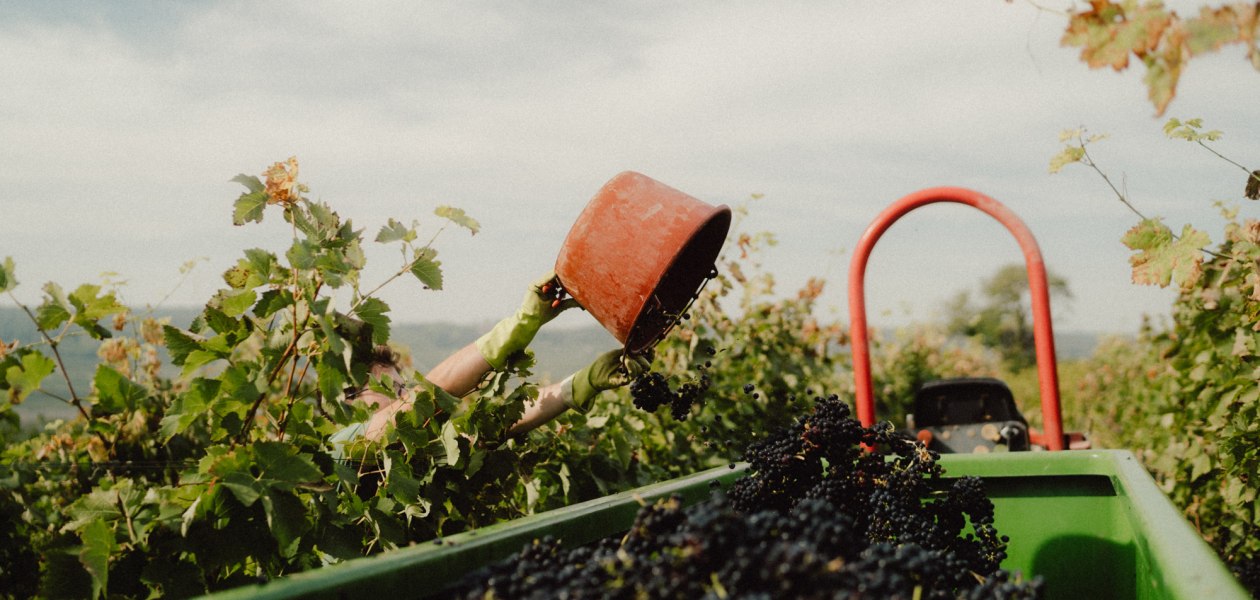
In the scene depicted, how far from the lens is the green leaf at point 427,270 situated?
205 cm

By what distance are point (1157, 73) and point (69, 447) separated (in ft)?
10.9

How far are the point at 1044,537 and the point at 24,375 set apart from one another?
88.7 inches

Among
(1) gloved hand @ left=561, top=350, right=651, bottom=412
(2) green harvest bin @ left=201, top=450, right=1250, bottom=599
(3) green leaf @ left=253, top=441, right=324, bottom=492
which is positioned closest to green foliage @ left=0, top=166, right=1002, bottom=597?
(3) green leaf @ left=253, top=441, right=324, bottom=492

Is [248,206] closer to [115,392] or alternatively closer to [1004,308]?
[115,392]

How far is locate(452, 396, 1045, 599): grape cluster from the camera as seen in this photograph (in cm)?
108

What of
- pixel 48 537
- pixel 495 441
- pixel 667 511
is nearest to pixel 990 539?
pixel 667 511

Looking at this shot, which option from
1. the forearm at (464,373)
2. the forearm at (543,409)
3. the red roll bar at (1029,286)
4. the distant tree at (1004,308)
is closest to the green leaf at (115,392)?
the forearm at (464,373)

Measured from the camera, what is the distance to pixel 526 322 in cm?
240

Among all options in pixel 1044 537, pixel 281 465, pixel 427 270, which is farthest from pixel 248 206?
pixel 1044 537

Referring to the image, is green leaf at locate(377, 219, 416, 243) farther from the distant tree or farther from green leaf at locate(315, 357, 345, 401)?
the distant tree

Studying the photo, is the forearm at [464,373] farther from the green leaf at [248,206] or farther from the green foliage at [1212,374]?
the green foliage at [1212,374]

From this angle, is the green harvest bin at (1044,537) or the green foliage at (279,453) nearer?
the green harvest bin at (1044,537)

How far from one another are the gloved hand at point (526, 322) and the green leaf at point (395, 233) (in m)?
0.40

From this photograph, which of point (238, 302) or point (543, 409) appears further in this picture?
point (543, 409)
